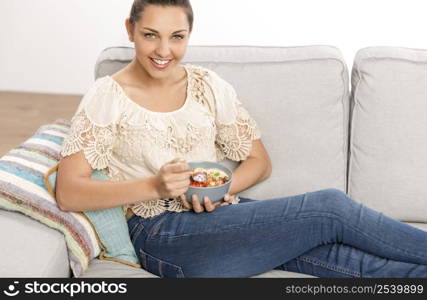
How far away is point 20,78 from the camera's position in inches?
171

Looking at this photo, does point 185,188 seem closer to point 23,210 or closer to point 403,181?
point 23,210

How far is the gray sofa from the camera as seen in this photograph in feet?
6.26

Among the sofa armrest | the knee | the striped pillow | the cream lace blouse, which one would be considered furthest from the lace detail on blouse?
the knee

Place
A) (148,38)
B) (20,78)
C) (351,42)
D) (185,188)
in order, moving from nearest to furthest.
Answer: (185,188), (148,38), (351,42), (20,78)

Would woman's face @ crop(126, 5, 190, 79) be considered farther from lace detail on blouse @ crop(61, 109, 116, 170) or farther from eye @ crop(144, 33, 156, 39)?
lace detail on blouse @ crop(61, 109, 116, 170)

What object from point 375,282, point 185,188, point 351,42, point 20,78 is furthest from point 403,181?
point 20,78

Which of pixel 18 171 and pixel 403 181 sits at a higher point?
pixel 18 171

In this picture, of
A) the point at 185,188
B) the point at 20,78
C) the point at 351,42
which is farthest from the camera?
the point at 20,78

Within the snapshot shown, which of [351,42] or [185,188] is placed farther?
[351,42]

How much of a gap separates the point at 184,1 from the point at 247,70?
0.36 metres

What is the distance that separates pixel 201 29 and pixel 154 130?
2.40m

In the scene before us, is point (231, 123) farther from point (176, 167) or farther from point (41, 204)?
point (41, 204)

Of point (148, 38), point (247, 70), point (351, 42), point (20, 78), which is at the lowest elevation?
point (20, 78)

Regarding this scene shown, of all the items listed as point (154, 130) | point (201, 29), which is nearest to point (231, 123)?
point (154, 130)
